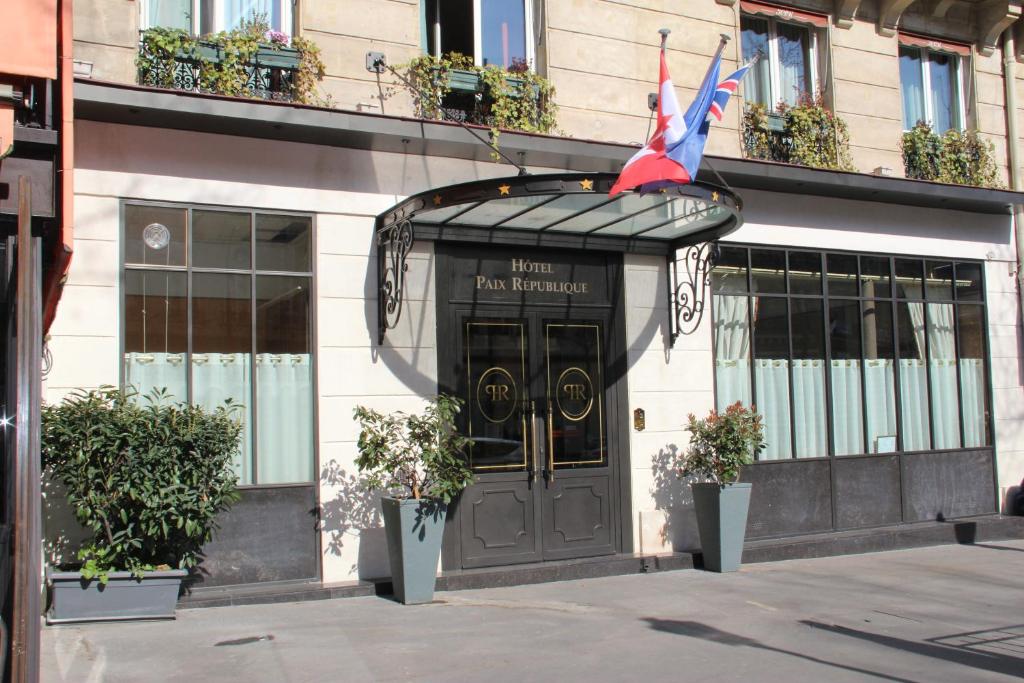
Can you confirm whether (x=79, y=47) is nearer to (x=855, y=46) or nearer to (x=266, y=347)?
(x=266, y=347)

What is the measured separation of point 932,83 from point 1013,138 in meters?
1.41

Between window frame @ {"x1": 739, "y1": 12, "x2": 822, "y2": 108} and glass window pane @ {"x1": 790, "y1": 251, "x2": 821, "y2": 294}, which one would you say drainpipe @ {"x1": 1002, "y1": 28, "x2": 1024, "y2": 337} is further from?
glass window pane @ {"x1": 790, "y1": 251, "x2": 821, "y2": 294}

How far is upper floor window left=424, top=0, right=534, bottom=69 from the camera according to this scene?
408 inches

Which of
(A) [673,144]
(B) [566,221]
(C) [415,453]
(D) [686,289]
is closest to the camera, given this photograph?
(A) [673,144]

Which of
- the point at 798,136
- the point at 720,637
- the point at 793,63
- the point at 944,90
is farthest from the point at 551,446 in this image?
the point at 944,90

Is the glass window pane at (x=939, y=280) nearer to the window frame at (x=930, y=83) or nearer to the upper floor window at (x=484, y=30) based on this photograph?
the window frame at (x=930, y=83)

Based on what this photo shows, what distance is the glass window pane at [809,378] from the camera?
39.0 feet

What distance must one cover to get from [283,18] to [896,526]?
9.48 metres

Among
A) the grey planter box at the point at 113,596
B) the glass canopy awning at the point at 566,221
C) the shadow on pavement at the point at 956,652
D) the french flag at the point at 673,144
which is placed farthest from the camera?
the glass canopy awning at the point at 566,221

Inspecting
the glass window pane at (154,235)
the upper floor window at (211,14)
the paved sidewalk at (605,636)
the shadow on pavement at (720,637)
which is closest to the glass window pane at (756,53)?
the upper floor window at (211,14)

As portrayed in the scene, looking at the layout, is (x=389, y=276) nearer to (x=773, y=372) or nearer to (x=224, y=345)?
(x=224, y=345)

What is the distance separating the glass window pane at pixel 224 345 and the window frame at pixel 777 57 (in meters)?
6.85

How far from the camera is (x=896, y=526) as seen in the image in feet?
40.1

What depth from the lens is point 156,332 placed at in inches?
340
